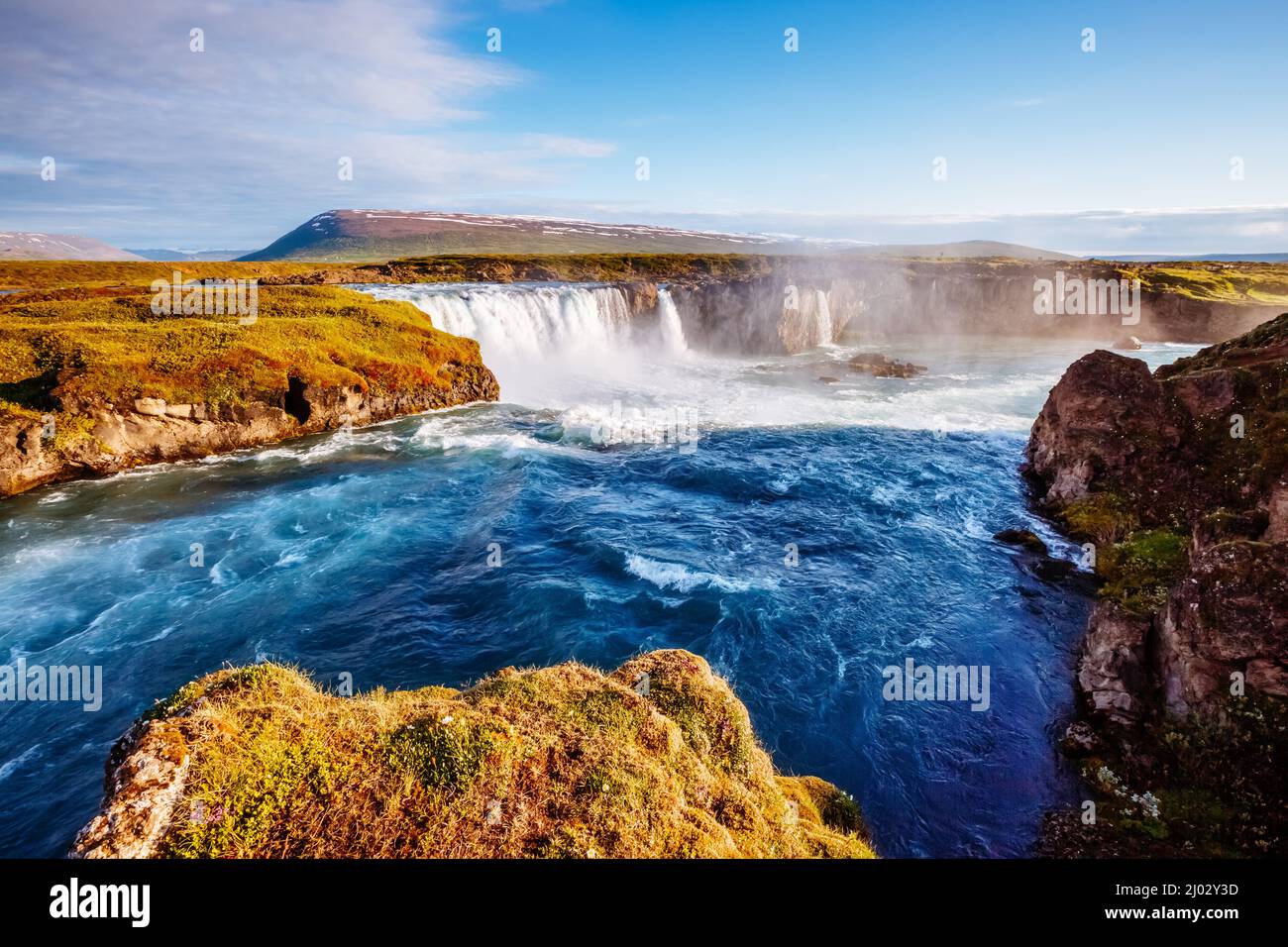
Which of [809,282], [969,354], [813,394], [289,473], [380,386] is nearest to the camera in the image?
[289,473]

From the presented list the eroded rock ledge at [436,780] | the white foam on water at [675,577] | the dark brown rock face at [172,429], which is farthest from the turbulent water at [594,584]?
the eroded rock ledge at [436,780]

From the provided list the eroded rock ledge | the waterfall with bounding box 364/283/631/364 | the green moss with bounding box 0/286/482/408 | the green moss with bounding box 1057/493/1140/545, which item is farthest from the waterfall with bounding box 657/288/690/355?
the eroded rock ledge

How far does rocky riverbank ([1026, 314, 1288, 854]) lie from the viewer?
13164mm

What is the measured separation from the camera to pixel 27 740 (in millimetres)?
17344

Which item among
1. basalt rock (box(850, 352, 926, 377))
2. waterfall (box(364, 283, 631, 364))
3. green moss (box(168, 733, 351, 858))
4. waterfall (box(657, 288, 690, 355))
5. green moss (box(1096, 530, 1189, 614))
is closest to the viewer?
green moss (box(168, 733, 351, 858))

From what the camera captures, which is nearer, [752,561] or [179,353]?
[752,561]

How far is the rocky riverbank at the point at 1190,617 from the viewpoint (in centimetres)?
1316

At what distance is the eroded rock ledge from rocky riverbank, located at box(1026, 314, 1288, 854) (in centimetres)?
881

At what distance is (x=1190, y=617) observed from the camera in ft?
47.9

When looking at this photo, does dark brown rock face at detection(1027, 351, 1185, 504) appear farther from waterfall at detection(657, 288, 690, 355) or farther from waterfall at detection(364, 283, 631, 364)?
waterfall at detection(657, 288, 690, 355)

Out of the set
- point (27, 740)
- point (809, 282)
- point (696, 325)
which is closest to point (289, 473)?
point (27, 740)

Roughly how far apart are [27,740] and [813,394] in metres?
57.5

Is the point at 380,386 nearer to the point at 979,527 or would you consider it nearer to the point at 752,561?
the point at 752,561

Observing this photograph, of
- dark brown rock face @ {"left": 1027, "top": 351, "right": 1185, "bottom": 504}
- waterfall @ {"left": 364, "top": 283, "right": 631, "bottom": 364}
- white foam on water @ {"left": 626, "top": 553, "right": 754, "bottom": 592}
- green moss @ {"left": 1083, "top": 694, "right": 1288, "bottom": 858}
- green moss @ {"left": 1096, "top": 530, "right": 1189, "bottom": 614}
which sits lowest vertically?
green moss @ {"left": 1083, "top": 694, "right": 1288, "bottom": 858}
